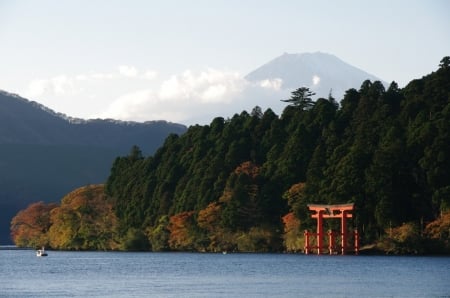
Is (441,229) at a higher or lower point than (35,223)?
lower

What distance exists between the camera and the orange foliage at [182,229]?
138m

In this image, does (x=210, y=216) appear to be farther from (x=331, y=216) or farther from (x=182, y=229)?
(x=331, y=216)

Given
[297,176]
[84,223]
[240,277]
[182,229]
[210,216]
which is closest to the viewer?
[240,277]

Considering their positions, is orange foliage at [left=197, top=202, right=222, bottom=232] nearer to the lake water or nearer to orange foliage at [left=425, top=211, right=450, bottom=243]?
the lake water

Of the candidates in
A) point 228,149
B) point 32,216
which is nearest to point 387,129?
point 228,149

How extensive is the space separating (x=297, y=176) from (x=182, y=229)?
15698mm

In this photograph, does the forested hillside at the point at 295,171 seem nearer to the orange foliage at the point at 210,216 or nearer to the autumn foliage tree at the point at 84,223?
the orange foliage at the point at 210,216

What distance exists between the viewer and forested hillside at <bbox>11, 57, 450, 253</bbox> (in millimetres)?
113438

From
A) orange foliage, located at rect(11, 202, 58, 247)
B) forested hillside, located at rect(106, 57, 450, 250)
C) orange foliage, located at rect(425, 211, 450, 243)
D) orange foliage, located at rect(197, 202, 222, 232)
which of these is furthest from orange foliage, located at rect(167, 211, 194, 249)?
orange foliage, located at rect(425, 211, 450, 243)

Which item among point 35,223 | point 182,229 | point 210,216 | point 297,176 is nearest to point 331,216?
point 297,176

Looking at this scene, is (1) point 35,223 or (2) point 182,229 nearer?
(2) point 182,229

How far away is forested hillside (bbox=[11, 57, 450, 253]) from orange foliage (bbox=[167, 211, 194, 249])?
15 cm

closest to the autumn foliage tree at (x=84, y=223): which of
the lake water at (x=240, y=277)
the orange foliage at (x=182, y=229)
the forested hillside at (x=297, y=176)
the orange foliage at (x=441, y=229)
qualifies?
the forested hillside at (x=297, y=176)

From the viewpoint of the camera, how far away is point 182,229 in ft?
456
